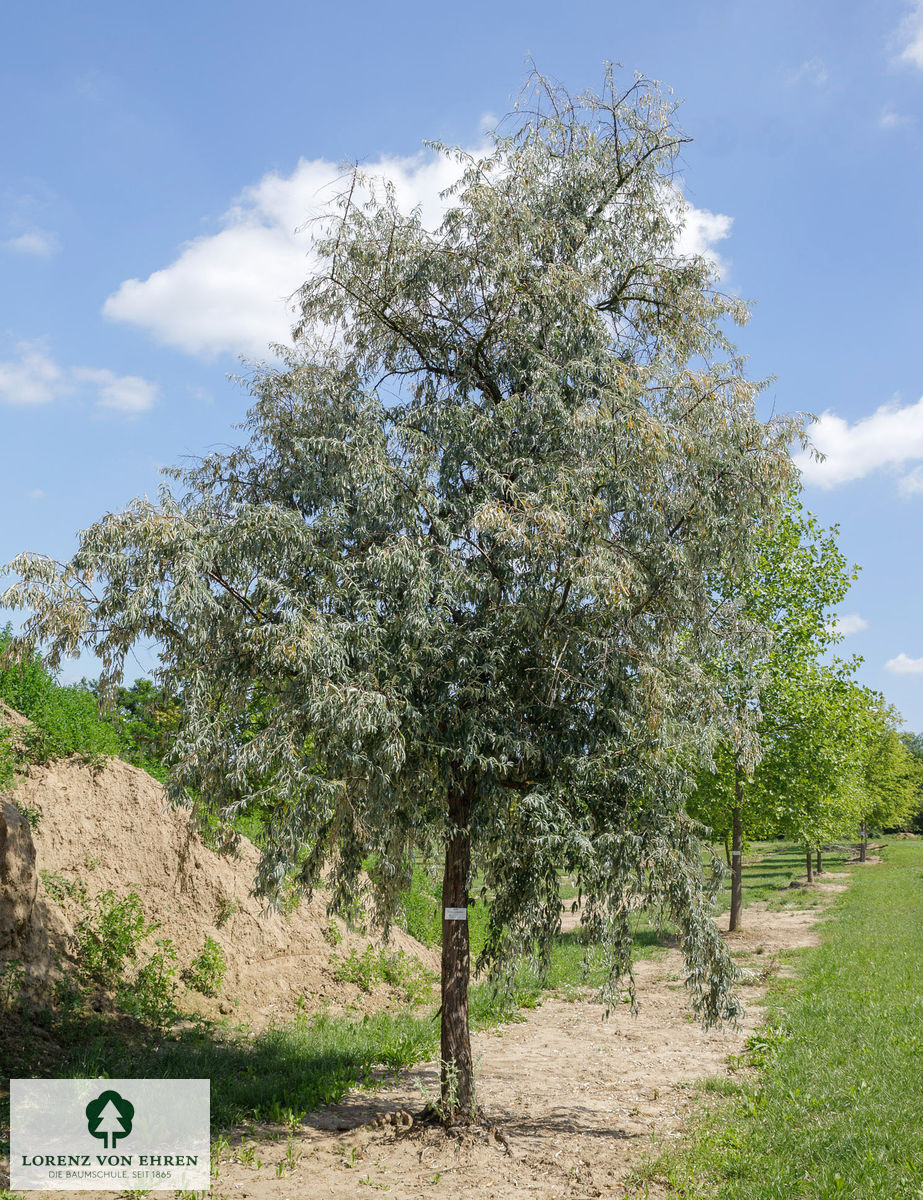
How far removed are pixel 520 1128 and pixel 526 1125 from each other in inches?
4.4

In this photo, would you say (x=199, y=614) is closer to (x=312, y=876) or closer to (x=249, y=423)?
(x=249, y=423)

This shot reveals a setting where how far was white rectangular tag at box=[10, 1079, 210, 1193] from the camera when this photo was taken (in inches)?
250

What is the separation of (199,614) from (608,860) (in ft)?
12.5

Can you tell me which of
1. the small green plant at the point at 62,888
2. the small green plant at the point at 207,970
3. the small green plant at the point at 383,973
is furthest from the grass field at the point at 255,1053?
the small green plant at the point at 62,888

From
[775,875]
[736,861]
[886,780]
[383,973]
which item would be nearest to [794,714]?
[736,861]

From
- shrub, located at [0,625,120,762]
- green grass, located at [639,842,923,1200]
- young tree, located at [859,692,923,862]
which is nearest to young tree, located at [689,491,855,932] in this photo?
green grass, located at [639,842,923,1200]

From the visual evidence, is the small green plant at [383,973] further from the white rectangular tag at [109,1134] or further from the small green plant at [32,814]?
the white rectangular tag at [109,1134]

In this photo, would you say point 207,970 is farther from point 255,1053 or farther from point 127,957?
point 255,1053

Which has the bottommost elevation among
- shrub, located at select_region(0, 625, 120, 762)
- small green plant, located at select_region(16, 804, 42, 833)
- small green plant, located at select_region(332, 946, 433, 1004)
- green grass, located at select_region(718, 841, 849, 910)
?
green grass, located at select_region(718, 841, 849, 910)

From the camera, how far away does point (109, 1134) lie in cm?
700

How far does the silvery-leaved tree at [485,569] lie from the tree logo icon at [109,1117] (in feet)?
8.03

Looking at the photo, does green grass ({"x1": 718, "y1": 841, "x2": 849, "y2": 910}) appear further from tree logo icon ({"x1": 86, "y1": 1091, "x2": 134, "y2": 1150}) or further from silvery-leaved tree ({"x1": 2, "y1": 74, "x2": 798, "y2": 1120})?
tree logo icon ({"x1": 86, "y1": 1091, "x2": 134, "y2": 1150})

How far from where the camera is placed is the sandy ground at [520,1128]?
654 centimetres

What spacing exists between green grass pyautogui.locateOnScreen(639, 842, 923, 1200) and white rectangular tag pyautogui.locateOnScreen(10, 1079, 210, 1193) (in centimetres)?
365
